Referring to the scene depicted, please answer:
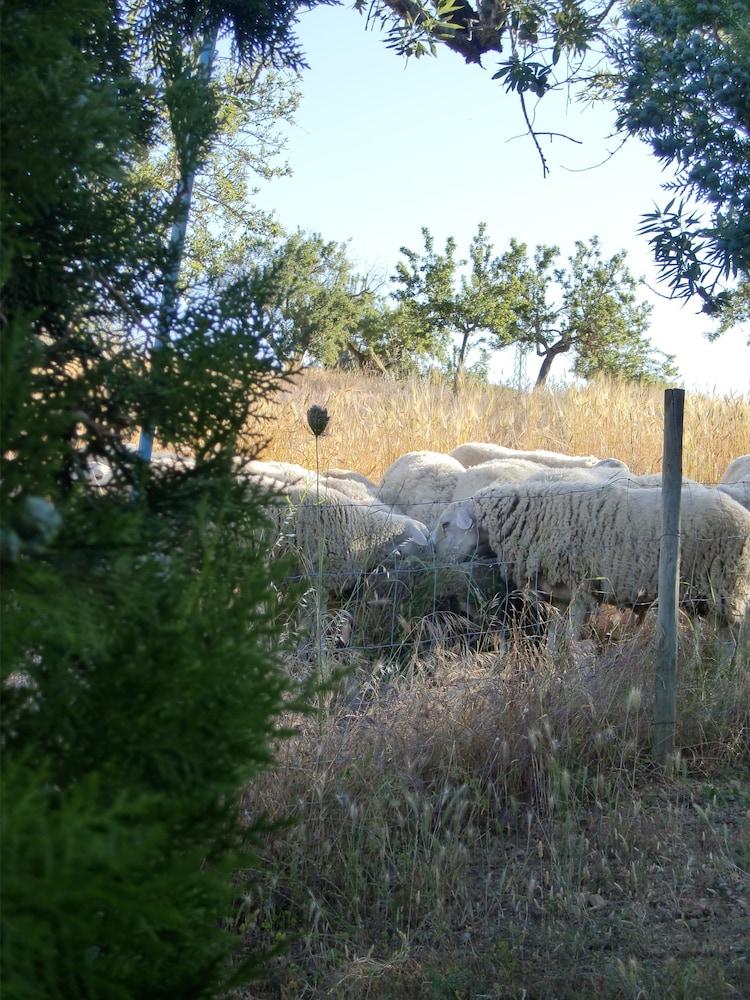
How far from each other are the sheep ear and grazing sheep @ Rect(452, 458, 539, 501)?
511mm

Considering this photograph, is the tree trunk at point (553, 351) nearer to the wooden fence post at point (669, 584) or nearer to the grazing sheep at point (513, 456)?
the grazing sheep at point (513, 456)

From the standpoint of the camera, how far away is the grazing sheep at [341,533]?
569 cm

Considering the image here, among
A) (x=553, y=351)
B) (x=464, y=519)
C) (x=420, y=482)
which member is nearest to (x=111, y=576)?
(x=464, y=519)

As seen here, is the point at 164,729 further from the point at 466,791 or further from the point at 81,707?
the point at 466,791

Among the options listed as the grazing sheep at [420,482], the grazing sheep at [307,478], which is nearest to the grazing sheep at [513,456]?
the grazing sheep at [420,482]

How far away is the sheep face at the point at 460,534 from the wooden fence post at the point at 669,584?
179 cm

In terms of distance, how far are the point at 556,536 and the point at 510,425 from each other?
17.0 feet

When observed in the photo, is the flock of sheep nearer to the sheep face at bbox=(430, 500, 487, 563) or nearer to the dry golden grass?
the sheep face at bbox=(430, 500, 487, 563)

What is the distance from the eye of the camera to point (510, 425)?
35.9 ft

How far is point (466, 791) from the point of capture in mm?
3781

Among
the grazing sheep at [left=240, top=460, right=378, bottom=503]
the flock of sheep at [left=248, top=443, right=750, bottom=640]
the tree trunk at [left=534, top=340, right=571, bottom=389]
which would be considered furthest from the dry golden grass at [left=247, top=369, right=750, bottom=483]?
the tree trunk at [left=534, top=340, right=571, bottom=389]

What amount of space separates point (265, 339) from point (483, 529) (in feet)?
15.4

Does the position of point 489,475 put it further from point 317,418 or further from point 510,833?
point 510,833

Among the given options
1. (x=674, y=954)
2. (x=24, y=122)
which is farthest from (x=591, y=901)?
(x=24, y=122)
